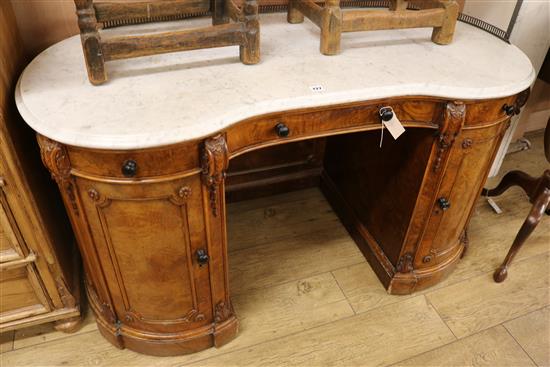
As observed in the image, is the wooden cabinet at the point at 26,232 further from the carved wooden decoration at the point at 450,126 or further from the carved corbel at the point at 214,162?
the carved wooden decoration at the point at 450,126

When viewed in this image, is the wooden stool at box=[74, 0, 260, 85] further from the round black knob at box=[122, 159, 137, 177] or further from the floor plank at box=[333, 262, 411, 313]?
the floor plank at box=[333, 262, 411, 313]

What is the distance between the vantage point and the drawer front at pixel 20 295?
1.31 meters

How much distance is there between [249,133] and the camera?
1.13 metres

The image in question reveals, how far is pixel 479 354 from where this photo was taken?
60.1 inches

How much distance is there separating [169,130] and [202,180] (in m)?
0.17

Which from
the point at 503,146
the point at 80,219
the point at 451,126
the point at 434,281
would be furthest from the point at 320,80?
the point at 503,146

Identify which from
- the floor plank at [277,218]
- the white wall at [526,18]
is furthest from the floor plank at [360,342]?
the white wall at [526,18]

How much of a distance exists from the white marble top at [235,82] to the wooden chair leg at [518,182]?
0.60 m

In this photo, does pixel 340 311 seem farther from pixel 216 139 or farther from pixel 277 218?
pixel 216 139

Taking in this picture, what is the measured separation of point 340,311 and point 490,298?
586mm

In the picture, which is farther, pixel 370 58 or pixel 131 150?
pixel 370 58

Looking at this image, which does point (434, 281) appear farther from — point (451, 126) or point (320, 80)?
point (320, 80)

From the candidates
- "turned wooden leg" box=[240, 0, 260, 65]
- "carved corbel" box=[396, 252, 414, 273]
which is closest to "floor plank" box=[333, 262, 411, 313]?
"carved corbel" box=[396, 252, 414, 273]

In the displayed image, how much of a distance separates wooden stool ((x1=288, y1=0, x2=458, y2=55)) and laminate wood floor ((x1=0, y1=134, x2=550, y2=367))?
0.88m
